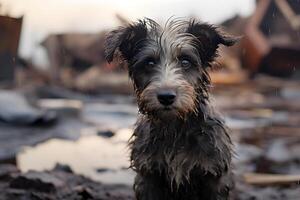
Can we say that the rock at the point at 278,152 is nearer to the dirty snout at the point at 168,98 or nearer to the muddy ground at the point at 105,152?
the muddy ground at the point at 105,152

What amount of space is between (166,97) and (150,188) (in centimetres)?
90

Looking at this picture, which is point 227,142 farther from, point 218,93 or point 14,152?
point 218,93

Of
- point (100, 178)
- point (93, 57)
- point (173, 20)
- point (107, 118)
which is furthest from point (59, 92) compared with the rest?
point (173, 20)

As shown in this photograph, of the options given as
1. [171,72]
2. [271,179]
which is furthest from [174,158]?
[271,179]

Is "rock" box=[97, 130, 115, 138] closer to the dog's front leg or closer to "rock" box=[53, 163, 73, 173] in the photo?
"rock" box=[53, 163, 73, 173]

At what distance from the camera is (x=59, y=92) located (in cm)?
1734

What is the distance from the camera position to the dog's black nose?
4.51 metres

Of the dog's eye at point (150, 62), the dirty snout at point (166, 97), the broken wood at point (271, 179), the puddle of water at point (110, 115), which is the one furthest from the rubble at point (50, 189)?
the puddle of water at point (110, 115)

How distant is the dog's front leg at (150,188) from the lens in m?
4.99

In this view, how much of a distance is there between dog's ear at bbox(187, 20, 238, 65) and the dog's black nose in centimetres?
68

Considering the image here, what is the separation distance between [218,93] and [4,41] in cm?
926

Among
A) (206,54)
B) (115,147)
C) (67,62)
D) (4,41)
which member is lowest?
(67,62)

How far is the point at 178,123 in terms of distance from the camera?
4.95 m

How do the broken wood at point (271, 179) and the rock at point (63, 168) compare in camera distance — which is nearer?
the broken wood at point (271, 179)
